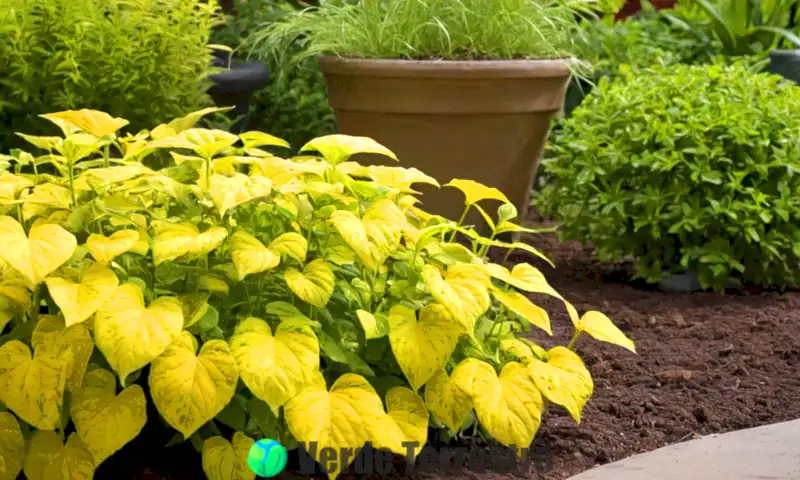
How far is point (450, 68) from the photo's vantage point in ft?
11.9

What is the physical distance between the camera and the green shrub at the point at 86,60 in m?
3.27

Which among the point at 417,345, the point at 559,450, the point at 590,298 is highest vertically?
the point at 417,345

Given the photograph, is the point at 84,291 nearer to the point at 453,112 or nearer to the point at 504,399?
the point at 504,399

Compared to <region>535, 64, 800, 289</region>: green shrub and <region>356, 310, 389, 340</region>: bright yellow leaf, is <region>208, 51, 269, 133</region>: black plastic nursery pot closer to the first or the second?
<region>535, 64, 800, 289</region>: green shrub

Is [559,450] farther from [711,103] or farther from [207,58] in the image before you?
[207,58]

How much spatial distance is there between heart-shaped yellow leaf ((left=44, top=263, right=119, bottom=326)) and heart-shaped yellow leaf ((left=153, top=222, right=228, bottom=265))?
10 centimetres

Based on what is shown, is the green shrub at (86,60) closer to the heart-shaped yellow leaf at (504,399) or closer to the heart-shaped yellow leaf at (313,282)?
the heart-shaped yellow leaf at (313,282)

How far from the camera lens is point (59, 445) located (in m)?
1.78

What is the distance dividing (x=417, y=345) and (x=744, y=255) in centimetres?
219

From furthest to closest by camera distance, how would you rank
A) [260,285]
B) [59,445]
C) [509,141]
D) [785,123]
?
[509,141], [785,123], [260,285], [59,445]

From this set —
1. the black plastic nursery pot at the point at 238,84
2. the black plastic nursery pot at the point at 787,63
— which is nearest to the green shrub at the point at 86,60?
the black plastic nursery pot at the point at 238,84

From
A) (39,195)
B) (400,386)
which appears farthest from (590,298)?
(39,195)

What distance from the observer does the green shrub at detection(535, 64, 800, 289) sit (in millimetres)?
3480

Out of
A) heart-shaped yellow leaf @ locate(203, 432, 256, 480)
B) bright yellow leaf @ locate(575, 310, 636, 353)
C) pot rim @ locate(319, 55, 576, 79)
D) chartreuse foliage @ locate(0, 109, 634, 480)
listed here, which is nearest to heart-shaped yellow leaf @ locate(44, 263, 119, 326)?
chartreuse foliage @ locate(0, 109, 634, 480)
